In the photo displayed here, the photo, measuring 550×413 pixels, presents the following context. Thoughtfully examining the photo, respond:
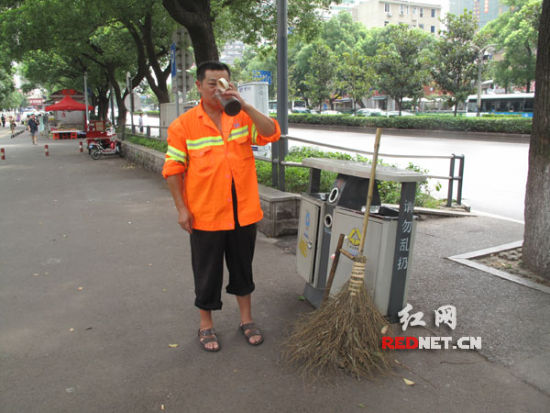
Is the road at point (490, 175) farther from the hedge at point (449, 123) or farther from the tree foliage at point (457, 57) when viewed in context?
the tree foliage at point (457, 57)

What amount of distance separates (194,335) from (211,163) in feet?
4.35

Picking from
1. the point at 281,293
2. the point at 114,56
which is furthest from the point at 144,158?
the point at 114,56

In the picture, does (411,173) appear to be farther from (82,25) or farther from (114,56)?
(114,56)

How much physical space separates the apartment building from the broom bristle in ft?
299

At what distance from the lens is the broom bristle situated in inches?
119

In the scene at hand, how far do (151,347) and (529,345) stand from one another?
262 cm

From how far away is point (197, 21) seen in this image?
10.3m

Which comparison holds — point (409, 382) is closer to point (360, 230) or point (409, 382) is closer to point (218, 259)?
point (360, 230)

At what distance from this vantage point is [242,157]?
3.19 meters

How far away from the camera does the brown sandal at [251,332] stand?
11.2 feet

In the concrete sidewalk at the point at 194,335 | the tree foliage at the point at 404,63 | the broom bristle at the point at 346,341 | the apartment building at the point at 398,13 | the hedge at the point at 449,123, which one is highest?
the apartment building at the point at 398,13

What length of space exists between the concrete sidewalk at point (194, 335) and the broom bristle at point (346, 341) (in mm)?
97

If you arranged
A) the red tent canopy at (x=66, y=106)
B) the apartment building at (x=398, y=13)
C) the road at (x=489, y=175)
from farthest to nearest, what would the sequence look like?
the apartment building at (x=398, y=13)
the red tent canopy at (x=66, y=106)
the road at (x=489, y=175)

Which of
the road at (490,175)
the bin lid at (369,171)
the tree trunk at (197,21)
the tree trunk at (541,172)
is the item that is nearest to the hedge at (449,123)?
the road at (490,175)
